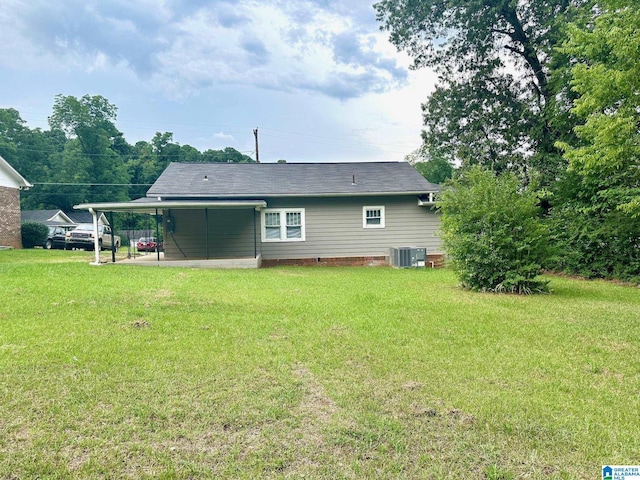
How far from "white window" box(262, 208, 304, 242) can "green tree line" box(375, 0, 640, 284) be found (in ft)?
20.6

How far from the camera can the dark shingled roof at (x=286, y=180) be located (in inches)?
542

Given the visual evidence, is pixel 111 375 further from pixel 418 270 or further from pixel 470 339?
pixel 418 270

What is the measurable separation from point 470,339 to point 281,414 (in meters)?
2.77

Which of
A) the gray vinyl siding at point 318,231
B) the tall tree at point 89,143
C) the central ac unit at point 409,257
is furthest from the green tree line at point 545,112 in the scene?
the tall tree at point 89,143

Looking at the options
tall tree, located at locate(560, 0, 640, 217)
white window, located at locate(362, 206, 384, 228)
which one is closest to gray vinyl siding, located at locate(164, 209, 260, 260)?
white window, located at locate(362, 206, 384, 228)

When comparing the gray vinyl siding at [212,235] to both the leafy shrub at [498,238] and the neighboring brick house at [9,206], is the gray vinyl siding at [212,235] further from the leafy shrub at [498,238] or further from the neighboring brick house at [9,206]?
the neighboring brick house at [9,206]

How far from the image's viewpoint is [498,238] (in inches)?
318

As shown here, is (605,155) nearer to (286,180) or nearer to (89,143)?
(286,180)

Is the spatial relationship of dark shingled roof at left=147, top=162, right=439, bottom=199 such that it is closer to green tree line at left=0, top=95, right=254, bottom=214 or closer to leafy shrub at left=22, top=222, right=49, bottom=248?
leafy shrub at left=22, top=222, right=49, bottom=248

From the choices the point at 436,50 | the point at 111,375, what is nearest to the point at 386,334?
the point at 111,375

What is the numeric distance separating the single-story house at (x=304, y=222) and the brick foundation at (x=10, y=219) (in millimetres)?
10644

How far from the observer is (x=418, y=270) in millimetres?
12859

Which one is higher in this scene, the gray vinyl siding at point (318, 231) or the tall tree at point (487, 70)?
the tall tree at point (487, 70)

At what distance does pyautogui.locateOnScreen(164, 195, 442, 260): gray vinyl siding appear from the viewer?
45.9ft
